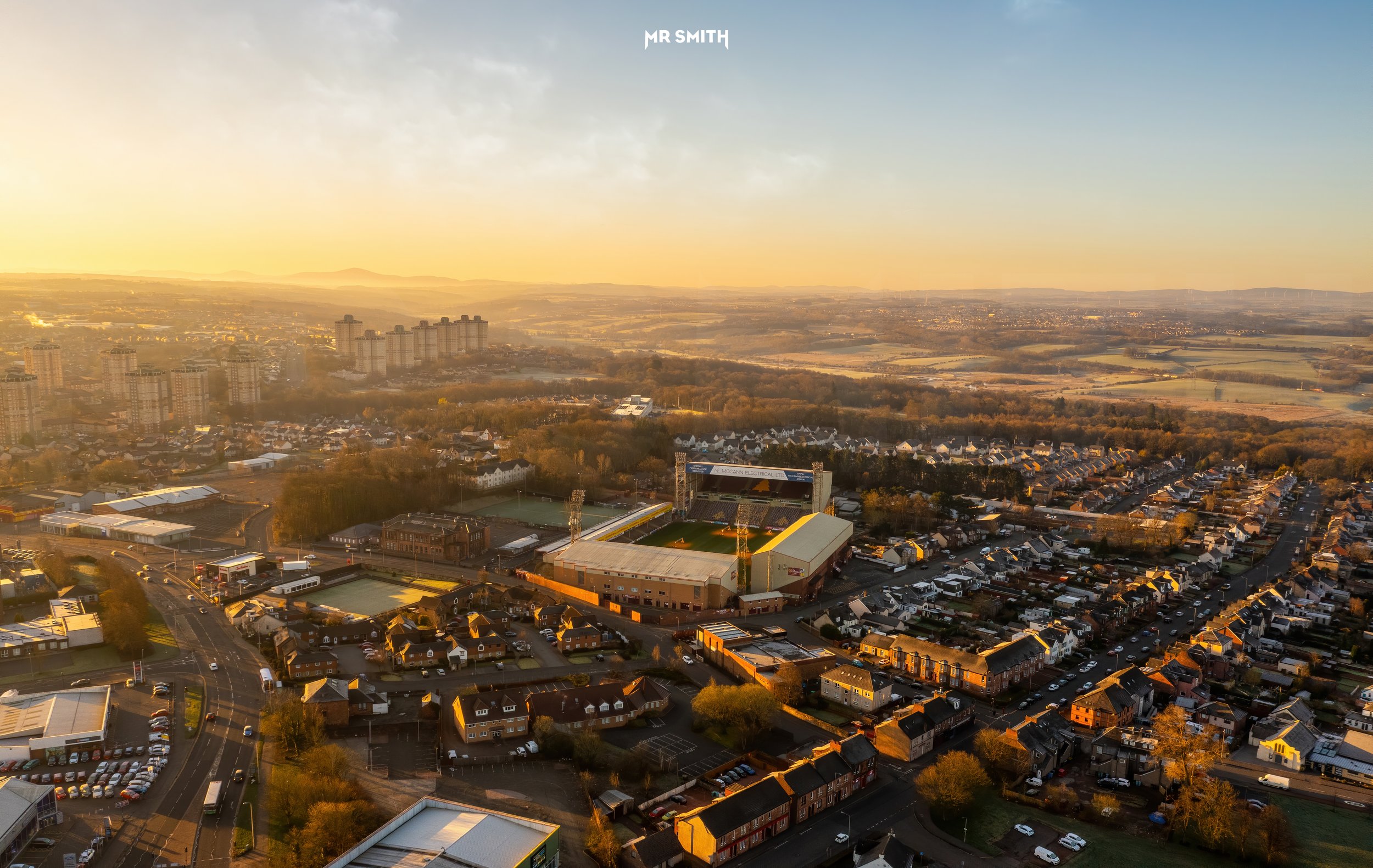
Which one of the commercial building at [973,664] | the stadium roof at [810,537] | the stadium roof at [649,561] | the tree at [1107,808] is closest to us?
the tree at [1107,808]

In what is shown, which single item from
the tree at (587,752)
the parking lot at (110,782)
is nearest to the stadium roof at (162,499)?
the parking lot at (110,782)

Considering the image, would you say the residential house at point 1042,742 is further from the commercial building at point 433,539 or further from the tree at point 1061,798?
the commercial building at point 433,539

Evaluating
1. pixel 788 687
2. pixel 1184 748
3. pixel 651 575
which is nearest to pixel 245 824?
pixel 788 687

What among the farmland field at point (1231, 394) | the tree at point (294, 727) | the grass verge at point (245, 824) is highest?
the farmland field at point (1231, 394)

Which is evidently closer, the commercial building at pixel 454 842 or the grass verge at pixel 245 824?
the commercial building at pixel 454 842

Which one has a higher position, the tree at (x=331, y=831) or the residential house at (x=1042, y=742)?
the tree at (x=331, y=831)

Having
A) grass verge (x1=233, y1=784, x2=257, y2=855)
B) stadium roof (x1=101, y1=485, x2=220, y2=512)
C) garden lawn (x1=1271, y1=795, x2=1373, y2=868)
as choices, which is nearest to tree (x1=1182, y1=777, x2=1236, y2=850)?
garden lawn (x1=1271, y1=795, x2=1373, y2=868)
